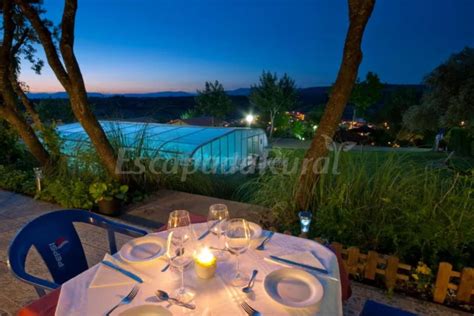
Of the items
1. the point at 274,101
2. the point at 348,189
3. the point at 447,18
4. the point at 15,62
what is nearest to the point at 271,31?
the point at 274,101

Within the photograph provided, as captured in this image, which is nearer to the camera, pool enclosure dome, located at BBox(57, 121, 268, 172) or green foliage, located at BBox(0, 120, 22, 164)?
green foliage, located at BBox(0, 120, 22, 164)

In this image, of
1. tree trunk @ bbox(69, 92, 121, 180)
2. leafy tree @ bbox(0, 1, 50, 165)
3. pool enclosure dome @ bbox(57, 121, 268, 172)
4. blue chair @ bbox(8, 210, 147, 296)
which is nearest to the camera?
blue chair @ bbox(8, 210, 147, 296)

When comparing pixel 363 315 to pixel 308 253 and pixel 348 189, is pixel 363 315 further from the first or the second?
pixel 348 189

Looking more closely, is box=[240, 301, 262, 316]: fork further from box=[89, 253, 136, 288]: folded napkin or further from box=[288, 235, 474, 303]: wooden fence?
box=[288, 235, 474, 303]: wooden fence

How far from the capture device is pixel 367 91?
2534 cm

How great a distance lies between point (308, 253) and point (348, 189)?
1307mm

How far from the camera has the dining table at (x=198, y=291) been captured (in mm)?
872

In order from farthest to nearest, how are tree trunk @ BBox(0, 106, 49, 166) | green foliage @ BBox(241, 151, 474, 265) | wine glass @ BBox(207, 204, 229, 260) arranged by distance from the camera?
tree trunk @ BBox(0, 106, 49, 166), green foliage @ BBox(241, 151, 474, 265), wine glass @ BBox(207, 204, 229, 260)

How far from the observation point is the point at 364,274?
202 cm

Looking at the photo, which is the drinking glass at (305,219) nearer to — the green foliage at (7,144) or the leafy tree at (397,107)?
the green foliage at (7,144)

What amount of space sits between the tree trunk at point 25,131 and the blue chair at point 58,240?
10.1ft

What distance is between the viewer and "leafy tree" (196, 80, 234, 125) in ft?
89.8

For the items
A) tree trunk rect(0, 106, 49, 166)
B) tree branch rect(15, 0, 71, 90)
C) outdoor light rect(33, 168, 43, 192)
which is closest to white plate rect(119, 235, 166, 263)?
tree branch rect(15, 0, 71, 90)

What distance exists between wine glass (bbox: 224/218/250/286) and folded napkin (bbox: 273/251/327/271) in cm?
18
